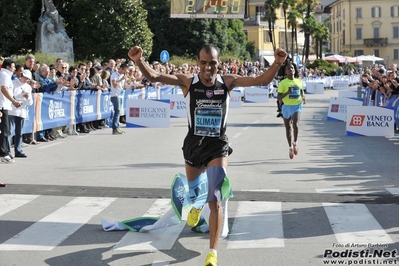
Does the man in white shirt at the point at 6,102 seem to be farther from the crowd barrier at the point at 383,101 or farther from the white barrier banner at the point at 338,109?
the white barrier banner at the point at 338,109

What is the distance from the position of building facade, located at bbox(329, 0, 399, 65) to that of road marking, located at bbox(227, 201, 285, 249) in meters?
126

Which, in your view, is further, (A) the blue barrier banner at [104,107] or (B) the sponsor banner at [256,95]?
(B) the sponsor banner at [256,95]

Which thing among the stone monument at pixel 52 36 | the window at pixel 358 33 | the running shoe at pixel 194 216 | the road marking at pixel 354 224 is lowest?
the road marking at pixel 354 224

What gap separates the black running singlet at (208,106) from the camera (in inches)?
311

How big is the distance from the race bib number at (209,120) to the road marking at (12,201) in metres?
3.18

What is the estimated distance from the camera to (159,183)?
12531 millimetres

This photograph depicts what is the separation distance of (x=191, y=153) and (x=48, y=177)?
5702mm

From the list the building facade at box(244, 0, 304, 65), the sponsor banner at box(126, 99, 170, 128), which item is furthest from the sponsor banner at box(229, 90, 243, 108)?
the building facade at box(244, 0, 304, 65)

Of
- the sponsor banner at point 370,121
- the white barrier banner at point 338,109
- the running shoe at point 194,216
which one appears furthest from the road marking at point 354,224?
the white barrier banner at point 338,109

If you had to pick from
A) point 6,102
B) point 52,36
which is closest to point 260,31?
point 52,36

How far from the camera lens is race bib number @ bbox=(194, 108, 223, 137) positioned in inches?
312

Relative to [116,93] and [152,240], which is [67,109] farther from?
[152,240]

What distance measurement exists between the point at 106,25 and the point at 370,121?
24378 millimetres

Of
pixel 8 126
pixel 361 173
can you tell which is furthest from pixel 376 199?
pixel 8 126
